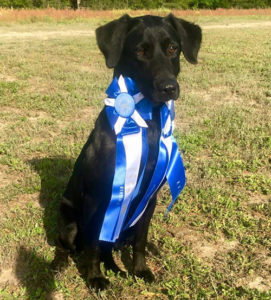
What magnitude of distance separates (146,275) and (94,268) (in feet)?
1.16

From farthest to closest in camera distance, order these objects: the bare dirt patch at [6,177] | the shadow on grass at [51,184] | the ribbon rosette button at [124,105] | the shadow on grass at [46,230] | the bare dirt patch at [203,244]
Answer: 1. the bare dirt patch at [6,177]
2. the shadow on grass at [51,184]
3. the bare dirt patch at [203,244]
4. the shadow on grass at [46,230]
5. the ribbon rosette button at [124,105]

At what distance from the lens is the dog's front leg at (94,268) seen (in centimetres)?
227

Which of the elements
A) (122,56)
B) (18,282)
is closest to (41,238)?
(18,282)

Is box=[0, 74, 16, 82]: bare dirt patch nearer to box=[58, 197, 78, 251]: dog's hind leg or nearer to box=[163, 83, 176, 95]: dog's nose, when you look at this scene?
box=[58, 197, 78, 251]: dog's hind leg

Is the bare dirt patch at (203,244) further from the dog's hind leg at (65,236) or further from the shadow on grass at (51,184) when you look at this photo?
the shadow on grass at (51,184)

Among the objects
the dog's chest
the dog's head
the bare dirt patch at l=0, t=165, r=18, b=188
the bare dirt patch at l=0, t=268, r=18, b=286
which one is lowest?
the bare dirt patch at l=0, t=268, r=18, b=286

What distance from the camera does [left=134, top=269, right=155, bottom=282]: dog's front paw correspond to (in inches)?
93.0

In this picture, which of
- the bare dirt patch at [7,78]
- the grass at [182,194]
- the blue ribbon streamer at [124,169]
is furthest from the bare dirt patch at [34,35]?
the blue ribbon streamer at [124,169]

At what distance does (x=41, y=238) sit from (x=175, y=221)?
3.51ft

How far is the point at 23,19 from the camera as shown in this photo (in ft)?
70.3

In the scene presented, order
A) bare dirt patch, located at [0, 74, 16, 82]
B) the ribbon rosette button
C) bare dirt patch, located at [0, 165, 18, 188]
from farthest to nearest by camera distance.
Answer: bare dirt patch, located at [0, 74, 16, 82] → bare dirt patch, located at [0, 165, 18, 188] → the ribbon rosette button

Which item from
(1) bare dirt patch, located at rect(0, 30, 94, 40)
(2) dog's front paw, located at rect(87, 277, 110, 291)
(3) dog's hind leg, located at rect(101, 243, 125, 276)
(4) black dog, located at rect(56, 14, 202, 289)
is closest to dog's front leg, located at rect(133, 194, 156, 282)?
(4) black dog, located at rect(56, 14, 202, 289)

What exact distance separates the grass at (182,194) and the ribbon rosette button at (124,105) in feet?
3.62

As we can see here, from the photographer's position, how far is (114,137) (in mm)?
2119
